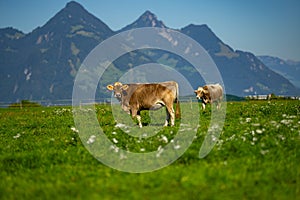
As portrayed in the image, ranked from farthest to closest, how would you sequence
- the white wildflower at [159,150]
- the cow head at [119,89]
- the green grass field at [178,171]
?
the cow head at [119,89] → the white wildflower at [159,150] → the green grass field at [178,171]

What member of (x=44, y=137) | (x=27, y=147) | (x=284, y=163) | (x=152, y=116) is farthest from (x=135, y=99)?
(x=284, y=163)

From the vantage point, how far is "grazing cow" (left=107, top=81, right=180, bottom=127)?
73.7 ft

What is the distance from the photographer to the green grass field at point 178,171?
10.8 m

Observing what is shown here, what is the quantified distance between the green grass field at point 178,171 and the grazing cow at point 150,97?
4.69m

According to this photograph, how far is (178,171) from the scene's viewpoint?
1238 centimetres

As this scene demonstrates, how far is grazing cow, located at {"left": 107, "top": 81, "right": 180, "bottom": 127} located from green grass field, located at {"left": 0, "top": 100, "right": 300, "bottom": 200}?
15.4 ft

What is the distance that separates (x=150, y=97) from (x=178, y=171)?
1083 cm

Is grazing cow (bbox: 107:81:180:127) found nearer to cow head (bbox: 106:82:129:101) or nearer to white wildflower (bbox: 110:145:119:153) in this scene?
cow head (bbox: 106:82:129:101)

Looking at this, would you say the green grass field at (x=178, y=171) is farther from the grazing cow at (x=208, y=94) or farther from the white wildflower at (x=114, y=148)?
the grazing cow at (x=208, y=94)

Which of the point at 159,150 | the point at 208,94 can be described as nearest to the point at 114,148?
the point at 159,150

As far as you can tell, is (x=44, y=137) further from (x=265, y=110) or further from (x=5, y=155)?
(x=265, y=110)

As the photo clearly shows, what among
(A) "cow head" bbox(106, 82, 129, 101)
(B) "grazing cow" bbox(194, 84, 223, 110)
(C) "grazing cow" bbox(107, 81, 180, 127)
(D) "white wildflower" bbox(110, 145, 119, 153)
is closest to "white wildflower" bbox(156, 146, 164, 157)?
(D) "white wildflower" bbox(110, 145, 119, 153)

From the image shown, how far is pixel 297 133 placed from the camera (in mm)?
15516

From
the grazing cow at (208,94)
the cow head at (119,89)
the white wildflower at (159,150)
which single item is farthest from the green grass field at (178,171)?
the grazing cow at (208,94)
